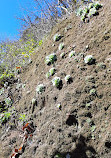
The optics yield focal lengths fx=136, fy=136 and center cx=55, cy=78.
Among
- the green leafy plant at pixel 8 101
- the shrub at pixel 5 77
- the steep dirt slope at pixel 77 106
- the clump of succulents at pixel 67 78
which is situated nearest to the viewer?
the steep dirt slope at pixel 77 106

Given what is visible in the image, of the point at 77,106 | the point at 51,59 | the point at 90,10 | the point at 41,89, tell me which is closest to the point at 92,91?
the point at 77,106

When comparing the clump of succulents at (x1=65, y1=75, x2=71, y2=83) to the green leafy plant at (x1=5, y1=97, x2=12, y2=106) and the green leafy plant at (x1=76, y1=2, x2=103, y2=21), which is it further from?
the green leafy plant at (x1=5, y1=97, x2=12, y2=106)

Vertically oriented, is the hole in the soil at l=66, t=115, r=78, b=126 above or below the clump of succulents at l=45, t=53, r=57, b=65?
below

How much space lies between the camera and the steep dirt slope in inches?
97.8

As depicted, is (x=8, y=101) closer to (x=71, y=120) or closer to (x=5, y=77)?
(x=5, y=77)

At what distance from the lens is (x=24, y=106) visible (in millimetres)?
4242

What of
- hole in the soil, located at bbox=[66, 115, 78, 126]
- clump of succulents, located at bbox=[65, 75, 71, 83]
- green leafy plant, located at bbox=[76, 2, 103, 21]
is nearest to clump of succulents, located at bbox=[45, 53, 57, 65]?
clump of succulents, located at bbox=[65, 75, 71, 83]

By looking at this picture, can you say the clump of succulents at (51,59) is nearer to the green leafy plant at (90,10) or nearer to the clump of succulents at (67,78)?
the clump of succulents at (67,78)

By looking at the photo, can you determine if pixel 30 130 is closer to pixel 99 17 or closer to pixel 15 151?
pixel 15 151

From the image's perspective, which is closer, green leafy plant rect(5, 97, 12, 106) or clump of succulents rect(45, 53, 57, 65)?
clump of succulents rect(45, 53, 57, 65)

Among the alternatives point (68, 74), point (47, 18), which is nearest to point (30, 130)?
point (68, 74)

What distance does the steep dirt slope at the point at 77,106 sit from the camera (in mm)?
2484

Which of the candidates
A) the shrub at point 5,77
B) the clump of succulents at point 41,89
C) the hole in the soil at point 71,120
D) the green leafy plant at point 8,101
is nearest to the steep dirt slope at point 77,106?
the hole in the soil at point 71,120

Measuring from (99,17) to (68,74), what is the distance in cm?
189
